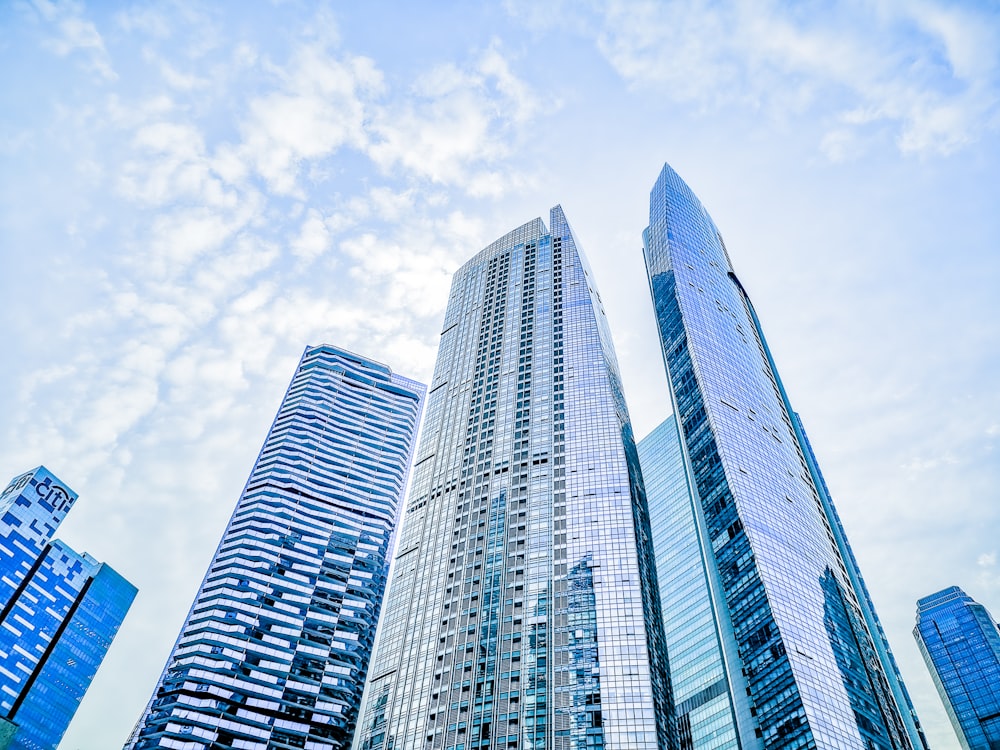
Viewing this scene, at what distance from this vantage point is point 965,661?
18425cm

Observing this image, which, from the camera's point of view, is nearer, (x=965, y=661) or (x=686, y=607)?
(x=686, y=607)

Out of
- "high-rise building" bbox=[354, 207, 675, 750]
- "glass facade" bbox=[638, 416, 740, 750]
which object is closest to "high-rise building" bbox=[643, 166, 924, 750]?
"glass facade" bbox=[638, 416, 740, 750]

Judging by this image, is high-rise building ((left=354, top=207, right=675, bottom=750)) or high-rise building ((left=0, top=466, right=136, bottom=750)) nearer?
high-rise building ((left=354, top=207, right=675, bottom=750))

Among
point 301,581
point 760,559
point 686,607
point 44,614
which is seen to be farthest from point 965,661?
point 44,614

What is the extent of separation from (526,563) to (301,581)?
199 feet

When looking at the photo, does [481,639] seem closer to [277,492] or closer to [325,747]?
[325,747]

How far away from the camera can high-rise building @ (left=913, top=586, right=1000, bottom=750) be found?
172125 millimetres

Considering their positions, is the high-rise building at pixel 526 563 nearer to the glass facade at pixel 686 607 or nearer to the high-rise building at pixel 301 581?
the glass facade at pixel 686 607

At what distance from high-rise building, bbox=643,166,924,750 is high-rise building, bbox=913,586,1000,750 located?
66543mm

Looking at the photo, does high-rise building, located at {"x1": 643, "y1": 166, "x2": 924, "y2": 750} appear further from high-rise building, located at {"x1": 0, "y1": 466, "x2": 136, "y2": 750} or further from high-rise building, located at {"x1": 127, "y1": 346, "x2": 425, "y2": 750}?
high-rise building, located at {"x1": 0, "y1": 466, "x2": 136, "y2": 750}

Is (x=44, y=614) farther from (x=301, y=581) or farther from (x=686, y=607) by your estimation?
(x=686, y=607)

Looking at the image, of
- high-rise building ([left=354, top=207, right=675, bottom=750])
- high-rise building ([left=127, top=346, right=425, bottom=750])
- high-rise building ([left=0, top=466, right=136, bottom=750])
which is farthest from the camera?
high-rise building ([left=0, top=466, right=136, bottom=750])

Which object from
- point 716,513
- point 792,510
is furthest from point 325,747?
point 792,510

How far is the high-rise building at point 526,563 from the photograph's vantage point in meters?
80.1
